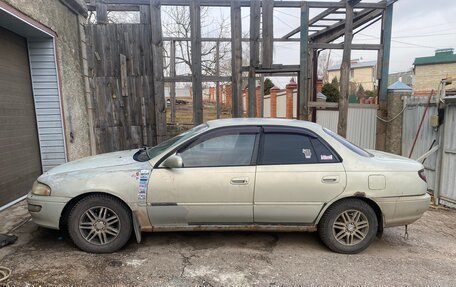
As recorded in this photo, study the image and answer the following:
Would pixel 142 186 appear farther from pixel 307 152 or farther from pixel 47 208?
pixel 307 152

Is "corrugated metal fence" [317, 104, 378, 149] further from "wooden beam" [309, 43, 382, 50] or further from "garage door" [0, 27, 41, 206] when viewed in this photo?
"garage door" [0, 27, 41, 206]

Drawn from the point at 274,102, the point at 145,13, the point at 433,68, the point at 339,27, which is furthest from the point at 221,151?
the point at 433,68

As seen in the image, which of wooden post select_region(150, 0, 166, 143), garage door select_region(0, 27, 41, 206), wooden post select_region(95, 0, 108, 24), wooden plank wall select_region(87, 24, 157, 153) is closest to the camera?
garage door select_region(0, 27, 41, 206)

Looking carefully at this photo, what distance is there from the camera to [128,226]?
360 cm

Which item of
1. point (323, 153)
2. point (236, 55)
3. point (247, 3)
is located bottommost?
point (323, 153)

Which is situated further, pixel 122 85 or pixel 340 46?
pixel 340 46

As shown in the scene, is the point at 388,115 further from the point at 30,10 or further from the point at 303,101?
the point at 30,10

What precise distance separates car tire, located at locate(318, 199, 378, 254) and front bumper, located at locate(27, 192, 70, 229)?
117 inches

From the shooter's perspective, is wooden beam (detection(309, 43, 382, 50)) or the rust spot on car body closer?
the rust spot on car body

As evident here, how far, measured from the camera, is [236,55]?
7.05 metres

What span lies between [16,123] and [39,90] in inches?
36.3

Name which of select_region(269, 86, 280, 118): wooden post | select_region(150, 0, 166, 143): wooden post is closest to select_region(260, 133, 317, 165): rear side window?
select_region(150, 0, 166, 143): wooden post

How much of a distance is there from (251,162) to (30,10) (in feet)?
14.4

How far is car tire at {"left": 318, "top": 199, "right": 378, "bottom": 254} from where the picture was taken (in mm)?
3736
